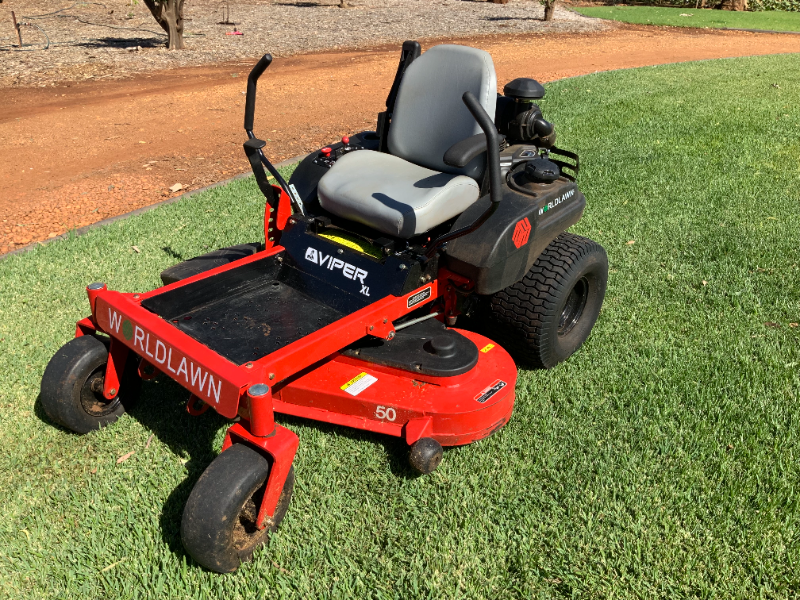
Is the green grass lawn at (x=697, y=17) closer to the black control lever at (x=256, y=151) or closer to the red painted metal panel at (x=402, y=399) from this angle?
the black control lever at (x=256, y=151)

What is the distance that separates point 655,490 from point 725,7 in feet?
85.2

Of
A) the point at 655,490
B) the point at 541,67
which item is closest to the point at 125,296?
the point at 655,490

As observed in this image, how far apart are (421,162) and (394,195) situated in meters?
0.52

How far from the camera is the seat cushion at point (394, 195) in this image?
9.56 ft

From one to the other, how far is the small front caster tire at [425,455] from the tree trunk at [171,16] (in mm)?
11687

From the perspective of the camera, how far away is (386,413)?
2.66 m

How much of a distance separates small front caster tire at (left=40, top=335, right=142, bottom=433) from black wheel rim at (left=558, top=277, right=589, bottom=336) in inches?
85.1

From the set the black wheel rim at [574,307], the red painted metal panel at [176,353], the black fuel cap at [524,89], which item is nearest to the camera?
the red painted metal panel at [176,353]

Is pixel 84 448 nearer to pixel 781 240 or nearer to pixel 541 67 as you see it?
pixel 781 240

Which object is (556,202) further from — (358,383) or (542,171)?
(358,383)

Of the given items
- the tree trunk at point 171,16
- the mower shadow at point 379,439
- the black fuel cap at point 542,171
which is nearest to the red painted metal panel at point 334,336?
the mower shadow at point 379,439

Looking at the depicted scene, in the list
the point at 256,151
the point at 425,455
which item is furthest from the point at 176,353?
the point at 256,151

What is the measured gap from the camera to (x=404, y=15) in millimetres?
18078

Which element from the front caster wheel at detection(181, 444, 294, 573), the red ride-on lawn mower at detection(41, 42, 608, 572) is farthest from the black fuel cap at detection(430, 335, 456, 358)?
the front caster wheel at detection(181, 444, 294, 573)
